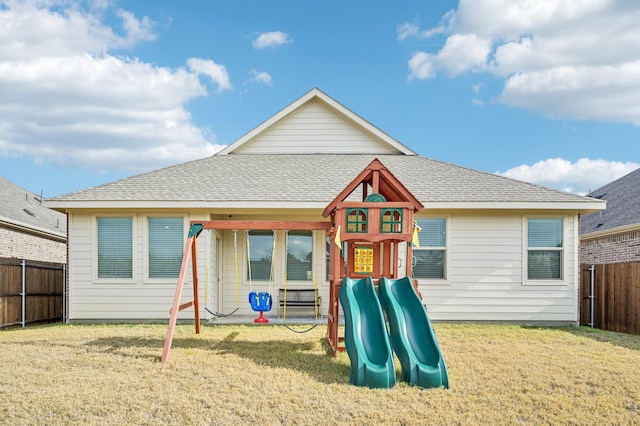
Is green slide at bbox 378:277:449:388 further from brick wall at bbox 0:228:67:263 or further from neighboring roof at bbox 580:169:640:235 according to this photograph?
brick wall at bbox 0:228:67:263

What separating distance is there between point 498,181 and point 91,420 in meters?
10.2

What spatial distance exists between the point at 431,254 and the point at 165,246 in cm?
599

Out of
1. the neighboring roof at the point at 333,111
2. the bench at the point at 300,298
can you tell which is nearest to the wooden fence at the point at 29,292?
the neighboring roof at the point at 333,111

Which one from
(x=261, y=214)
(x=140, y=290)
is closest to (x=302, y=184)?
(x=261, y=214)

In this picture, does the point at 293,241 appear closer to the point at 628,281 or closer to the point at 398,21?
the point at 398,21

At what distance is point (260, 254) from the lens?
1228 cm

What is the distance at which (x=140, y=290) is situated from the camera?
11234 mm

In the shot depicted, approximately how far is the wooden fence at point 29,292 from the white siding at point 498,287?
9.15m

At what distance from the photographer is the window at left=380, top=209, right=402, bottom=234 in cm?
752

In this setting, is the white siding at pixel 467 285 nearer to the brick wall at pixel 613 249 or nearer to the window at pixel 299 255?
the window at pixel 299 255

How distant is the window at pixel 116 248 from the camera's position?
11258mm

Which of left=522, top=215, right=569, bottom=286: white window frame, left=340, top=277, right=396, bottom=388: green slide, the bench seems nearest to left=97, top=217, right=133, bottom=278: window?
the bench

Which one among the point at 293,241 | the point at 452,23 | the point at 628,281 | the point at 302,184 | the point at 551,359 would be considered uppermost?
the point at 452,23

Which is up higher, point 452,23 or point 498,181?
point 452,23
